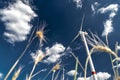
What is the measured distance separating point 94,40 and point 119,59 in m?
0.81

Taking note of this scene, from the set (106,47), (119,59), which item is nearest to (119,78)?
(119,59)

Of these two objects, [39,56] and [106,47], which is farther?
[39,56]

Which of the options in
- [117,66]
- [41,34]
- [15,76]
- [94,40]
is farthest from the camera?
[41,34]

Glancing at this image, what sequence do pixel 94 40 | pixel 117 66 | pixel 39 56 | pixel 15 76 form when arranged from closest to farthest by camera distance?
pixel 15 76 → pixel 117 66 → pixel 94 40 → pixel 39 56

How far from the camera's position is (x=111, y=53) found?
14.9ft

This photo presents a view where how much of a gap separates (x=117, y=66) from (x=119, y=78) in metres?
0.79

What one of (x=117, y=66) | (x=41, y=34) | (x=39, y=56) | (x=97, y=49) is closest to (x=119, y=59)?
(x=117, y=66)

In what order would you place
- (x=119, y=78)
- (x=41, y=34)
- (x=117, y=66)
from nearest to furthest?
1. (x=119, y=78)
2. (x=117, y=66)
3. (x=41, y=34)

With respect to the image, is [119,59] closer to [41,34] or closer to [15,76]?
[15,76]

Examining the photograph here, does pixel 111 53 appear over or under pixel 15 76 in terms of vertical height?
over

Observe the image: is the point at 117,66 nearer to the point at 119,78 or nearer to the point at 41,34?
the point at 119,78

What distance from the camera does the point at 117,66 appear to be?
4523mm

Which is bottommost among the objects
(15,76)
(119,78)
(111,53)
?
(119,78)

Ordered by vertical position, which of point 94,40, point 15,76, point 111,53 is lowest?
point 15,76
